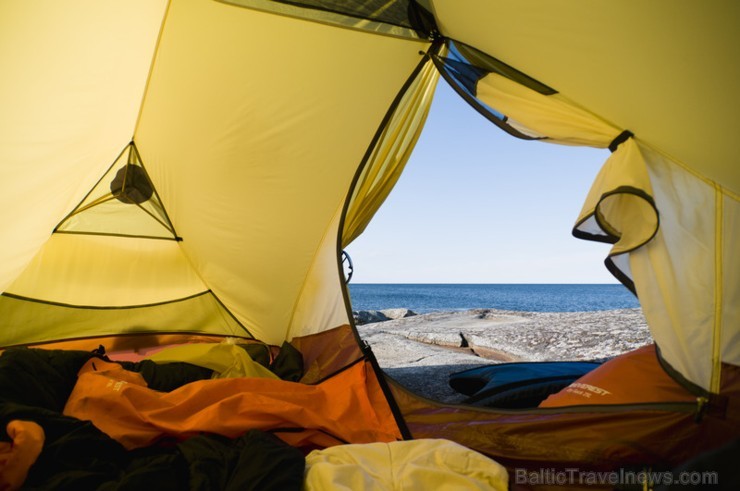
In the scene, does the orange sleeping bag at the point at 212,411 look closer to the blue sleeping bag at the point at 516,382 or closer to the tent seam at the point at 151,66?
the blue sleeping bag at the point at 516,382

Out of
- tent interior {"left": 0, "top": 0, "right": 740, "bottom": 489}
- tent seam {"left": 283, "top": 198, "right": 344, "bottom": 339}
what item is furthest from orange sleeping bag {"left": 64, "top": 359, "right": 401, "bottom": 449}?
tent seam {"left": 283, "top": 198, "right": 344, "bottom": 339}

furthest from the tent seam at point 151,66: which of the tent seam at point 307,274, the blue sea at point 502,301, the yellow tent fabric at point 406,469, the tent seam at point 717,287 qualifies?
the blue sea at point 502,301

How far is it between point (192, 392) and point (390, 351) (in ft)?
9.41

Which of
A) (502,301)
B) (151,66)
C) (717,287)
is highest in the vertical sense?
(151,66)

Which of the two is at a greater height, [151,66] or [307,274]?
[151,66]

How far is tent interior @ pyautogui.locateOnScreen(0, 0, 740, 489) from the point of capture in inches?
52.1

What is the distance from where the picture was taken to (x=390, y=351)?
439cm

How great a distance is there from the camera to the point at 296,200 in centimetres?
293

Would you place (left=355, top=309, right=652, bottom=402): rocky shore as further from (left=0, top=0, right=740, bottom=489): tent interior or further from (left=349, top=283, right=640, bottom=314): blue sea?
(left=349, top=283, right=640, bottom=314): blue sea

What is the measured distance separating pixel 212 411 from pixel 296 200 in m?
1.66

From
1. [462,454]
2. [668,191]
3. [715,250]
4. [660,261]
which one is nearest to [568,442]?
[462,454]

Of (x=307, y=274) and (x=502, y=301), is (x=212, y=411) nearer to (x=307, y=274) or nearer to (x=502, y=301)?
(x=307, y=274)

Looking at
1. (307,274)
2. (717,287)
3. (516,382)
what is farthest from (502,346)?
(717,287)

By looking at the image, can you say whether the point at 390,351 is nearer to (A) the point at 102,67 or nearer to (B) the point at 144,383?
(B) the point at 144,383
